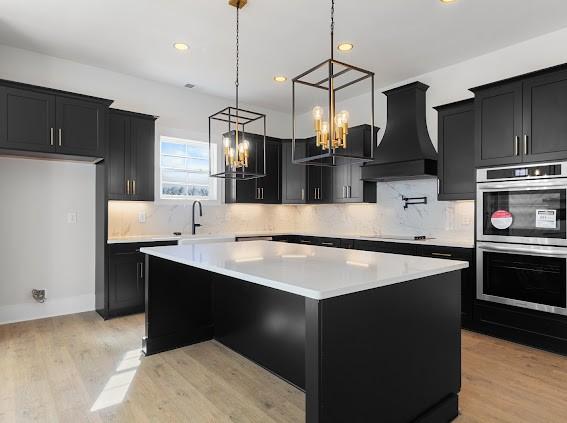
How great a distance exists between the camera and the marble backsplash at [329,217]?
4504mm

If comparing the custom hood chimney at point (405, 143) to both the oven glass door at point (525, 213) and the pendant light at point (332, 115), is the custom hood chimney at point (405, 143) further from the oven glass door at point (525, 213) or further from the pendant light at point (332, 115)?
the oven glass door at point (525, 213)

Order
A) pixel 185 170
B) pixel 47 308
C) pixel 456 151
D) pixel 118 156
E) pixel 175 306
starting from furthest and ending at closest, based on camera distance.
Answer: pixel 185 170, pixel 118 156, pixel 47 308, pixel 456 151, pixel 175 306

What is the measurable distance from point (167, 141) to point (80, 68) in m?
1.36

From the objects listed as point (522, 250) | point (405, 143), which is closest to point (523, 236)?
point (522, 250)

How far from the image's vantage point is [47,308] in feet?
13.6

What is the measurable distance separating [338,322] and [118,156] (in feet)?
12.3

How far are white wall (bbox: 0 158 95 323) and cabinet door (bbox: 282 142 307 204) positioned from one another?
2954mm

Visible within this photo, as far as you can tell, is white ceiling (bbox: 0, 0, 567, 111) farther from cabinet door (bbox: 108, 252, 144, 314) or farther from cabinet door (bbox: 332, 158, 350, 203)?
cabinet door (bbox: 108, 252, 144, 314)

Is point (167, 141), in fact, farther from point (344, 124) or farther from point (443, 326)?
point (443, 326)

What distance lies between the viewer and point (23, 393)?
2402 millimetres

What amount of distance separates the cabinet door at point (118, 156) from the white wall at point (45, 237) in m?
0.40

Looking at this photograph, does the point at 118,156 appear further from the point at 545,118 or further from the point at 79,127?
the point at 545,118

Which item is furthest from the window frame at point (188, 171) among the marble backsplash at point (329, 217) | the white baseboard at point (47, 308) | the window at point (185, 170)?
the white baseboard at point (47, 308)

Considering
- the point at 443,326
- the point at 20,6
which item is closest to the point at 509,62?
the point at 443,326
